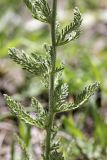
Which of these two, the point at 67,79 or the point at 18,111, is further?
the point at 67,79

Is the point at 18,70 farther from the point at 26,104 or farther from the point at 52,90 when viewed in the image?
the point at 52,90

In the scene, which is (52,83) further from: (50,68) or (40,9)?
(40,9)

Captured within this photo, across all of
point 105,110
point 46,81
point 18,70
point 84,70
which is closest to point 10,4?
point 18,70

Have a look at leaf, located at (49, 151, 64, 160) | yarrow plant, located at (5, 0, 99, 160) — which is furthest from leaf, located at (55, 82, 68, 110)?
leaf, located at (49, 151, 64, 160)

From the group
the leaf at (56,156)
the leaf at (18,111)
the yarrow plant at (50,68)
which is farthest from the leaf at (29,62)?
the leaf at (56,156)

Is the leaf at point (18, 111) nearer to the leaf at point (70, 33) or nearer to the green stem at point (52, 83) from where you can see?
the green stem at point (52, 83)

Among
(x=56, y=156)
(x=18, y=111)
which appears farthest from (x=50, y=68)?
(x=56, y=156)
